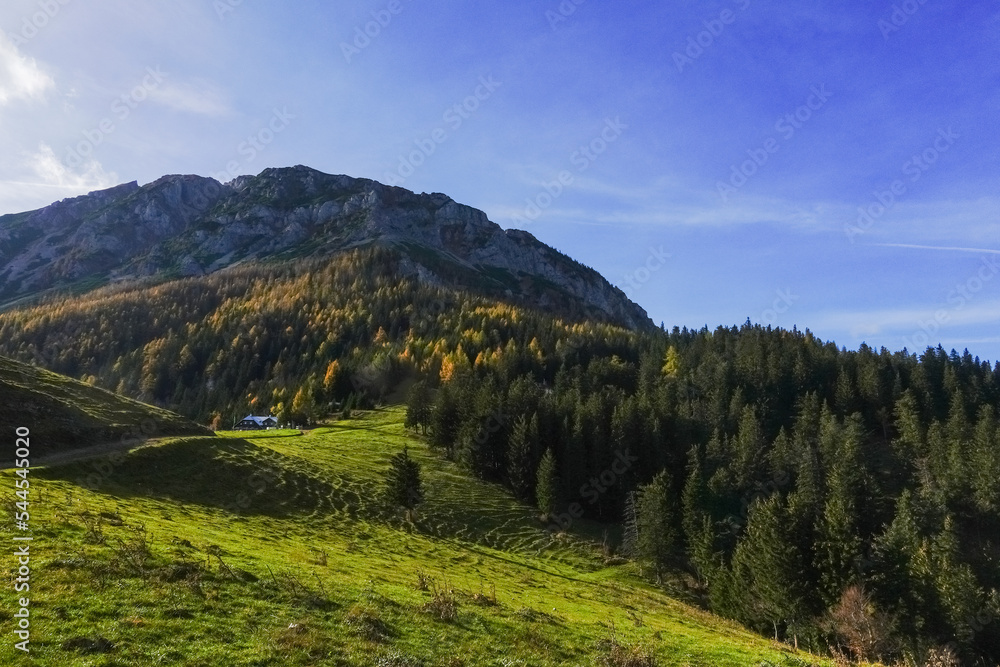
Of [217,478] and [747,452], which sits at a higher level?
[747,452]

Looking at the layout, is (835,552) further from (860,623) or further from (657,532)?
(657,532)

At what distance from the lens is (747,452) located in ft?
312

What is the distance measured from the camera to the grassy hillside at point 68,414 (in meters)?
49.2

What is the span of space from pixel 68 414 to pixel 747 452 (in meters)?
98.8

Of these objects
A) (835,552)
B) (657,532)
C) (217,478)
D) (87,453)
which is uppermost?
(835,552)

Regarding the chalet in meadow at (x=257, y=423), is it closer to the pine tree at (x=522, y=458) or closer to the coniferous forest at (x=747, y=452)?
the coniferous forest at (x=747, y=452)

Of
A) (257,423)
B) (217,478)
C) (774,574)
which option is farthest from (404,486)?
(257,423)

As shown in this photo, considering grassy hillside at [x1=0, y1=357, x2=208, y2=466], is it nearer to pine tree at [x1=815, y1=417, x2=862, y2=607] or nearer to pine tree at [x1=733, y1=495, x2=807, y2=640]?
pine tree at [x1=733, y1=495, x2=807, y2=640]

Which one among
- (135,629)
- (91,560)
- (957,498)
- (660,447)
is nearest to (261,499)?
(91,560)

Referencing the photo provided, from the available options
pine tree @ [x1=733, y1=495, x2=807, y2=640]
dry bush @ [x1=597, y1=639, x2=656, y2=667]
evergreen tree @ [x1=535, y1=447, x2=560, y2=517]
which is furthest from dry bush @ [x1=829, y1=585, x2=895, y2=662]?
evergreen tree @ [x1=535, y1=447, x2=560, y2=517]

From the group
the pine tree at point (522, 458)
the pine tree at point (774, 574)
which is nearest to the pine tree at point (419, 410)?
the pine tree at point (522, 458)

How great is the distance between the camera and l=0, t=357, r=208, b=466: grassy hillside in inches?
1937

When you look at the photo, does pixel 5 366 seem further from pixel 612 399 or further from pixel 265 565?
pixel 612 399

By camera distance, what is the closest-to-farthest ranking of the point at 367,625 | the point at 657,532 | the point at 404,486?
the point at 367,625 → the point at 404,486 → the point at 657,532
